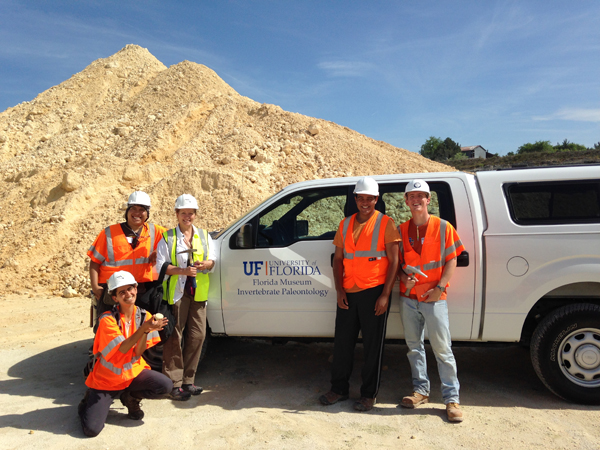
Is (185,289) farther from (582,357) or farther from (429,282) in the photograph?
(582,357)

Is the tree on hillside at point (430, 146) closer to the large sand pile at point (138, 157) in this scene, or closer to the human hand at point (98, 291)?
the large sand pile at point (138, 157)

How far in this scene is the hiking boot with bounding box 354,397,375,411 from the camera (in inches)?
158

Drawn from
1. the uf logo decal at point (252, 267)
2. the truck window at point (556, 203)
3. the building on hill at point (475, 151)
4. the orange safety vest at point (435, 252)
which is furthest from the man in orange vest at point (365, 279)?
the building on hill at point (475, 151)

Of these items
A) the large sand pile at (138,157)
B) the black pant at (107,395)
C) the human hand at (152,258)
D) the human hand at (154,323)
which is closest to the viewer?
the human hand at (154,323)

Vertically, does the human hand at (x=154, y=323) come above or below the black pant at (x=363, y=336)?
above

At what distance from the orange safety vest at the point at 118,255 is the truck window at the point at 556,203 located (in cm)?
337

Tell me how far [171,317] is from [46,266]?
8.71 meters

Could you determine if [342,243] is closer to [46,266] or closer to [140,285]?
[140,285]

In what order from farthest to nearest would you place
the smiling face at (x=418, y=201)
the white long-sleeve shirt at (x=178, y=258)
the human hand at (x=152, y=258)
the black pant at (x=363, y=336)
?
1. the human hand at (x=152, y=258)
2. the white long-sleeve shirt at (x=178, y=258)
3. the black pant at (x=363, y=336)
4. the smiling face at (x=418, y=201)

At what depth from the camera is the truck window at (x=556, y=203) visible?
3.98 meters

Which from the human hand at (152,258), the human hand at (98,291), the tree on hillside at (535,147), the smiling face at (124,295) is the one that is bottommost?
the human hand at (98,291)

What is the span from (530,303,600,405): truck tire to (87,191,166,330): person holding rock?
3634mm

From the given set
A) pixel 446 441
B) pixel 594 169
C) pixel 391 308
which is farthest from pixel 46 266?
pixel 594 169

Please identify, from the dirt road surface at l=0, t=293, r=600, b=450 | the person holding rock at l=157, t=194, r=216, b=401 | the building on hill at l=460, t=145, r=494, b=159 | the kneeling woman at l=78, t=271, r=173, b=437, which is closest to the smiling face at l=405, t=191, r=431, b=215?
the dirt road surface at l=0, t=293, r=600, b=450
